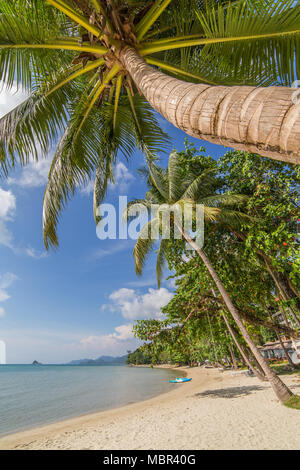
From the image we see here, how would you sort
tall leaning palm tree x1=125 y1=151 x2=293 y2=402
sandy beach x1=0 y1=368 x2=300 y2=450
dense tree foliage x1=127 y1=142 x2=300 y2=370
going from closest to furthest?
1. sandy beach x1=0 y1=368 x2=300 y2=450
2. dense tree foliage x1=127 y1=142 x2=300 y2=370
3. tall leaning palm tree x1=125 y1=151 x2=293 y2=402

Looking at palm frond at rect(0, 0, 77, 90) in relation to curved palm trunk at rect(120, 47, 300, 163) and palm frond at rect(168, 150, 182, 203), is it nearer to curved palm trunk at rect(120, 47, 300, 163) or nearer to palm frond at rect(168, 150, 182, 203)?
curved palm trunk at rect(120, 47, 300, 163)

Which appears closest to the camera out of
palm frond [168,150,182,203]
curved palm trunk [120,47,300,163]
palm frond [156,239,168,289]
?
curved palm trunk [120,47,300,163]

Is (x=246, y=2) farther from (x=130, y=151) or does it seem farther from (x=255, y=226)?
(x=255, y=226)

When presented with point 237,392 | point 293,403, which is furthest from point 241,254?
point 237,392

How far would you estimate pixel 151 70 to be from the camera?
243 centimetres

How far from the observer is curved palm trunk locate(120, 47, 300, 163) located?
1029 millimetres

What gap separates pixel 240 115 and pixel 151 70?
5.38 ft

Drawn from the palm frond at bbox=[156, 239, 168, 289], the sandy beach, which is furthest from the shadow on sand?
the palm frond at bbox=[156, 239, 168, 289]

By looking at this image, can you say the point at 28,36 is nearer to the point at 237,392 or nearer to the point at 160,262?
the point at 160,262

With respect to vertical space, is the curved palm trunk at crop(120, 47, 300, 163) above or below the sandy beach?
above

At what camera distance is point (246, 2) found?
2514 mm
